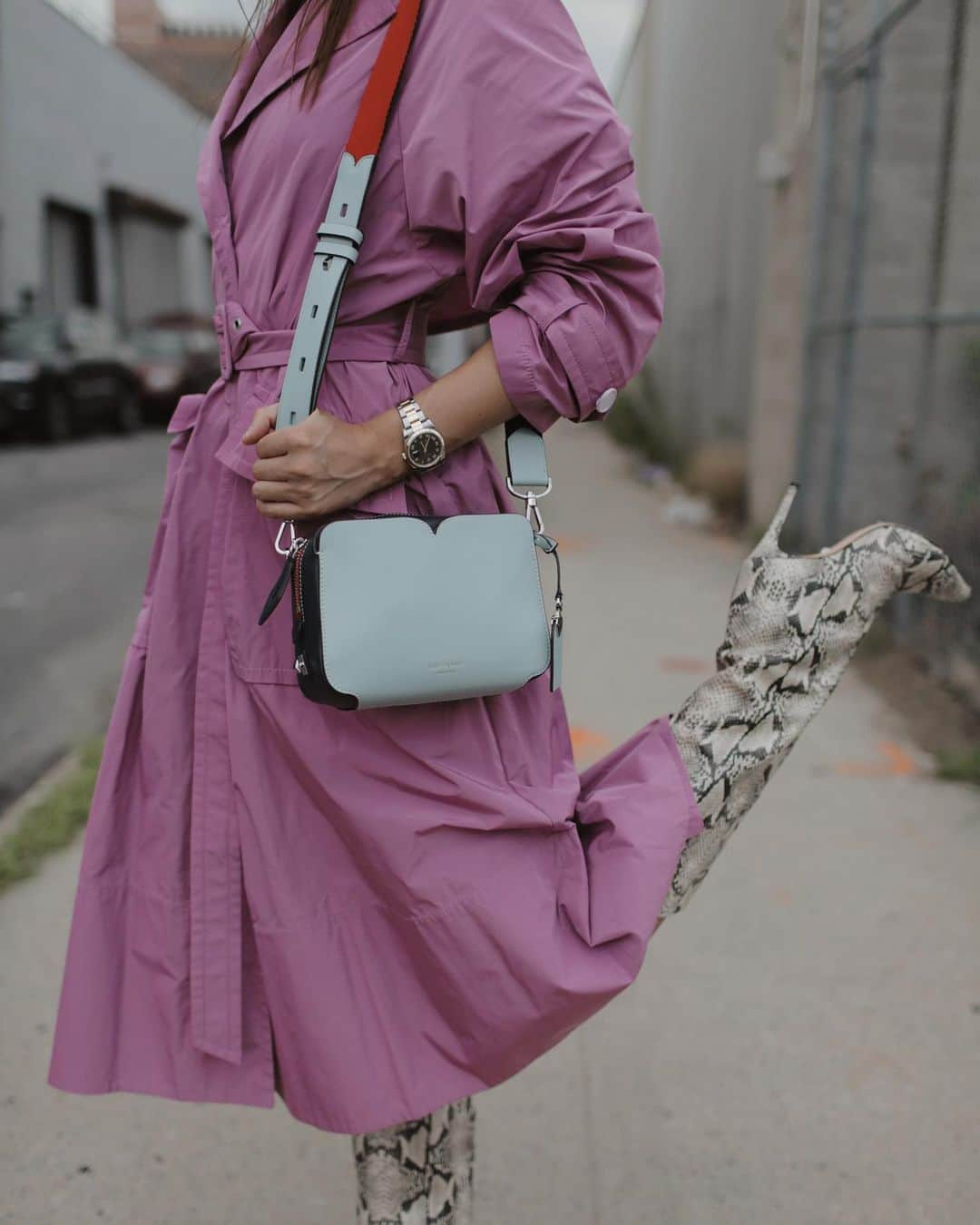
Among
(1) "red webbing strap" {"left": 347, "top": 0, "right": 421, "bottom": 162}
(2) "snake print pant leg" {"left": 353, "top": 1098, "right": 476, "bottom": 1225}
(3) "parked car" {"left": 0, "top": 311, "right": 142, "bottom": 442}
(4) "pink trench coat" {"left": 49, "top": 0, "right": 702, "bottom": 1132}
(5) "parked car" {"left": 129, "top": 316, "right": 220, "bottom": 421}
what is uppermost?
(1) "red webbing strap" {"left": 347, "top": 0, "right": 421, "bottom": 162}

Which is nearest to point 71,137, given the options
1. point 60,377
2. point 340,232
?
point 60,377

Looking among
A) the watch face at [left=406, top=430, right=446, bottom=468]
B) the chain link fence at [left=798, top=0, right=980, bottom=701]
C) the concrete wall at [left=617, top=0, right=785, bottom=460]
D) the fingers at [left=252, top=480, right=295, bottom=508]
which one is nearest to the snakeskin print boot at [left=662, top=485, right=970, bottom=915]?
the watch face at [left=406, top=430, right=446, bottom=468]

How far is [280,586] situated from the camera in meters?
1.22

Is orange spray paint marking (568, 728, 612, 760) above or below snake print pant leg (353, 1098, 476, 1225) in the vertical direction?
below

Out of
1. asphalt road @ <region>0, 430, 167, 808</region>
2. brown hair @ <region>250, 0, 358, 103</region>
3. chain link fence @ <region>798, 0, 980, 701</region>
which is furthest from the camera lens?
chain link fence @ <region>798, 0, 980, 701</region>

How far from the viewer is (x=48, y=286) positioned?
21172 millimetres

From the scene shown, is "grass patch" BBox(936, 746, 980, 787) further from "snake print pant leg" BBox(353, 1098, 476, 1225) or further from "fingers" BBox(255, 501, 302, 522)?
"fingers" BBox(255, 501, 302, 522)

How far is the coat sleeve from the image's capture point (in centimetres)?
120

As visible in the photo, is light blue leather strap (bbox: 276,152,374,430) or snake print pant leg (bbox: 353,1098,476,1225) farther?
snake print pant leg (bbox: 353,1098,476,1225)

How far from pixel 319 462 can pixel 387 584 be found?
0.15 meters

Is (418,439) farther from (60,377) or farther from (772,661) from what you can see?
(60,377)

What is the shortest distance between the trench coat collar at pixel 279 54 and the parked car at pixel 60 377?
540 inches

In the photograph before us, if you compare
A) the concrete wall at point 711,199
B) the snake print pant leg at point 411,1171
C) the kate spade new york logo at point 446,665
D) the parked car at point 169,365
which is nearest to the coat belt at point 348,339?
the kate spade new york logo at point 446,665

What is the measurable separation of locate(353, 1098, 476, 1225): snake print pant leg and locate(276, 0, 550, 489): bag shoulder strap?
34.6 inches
